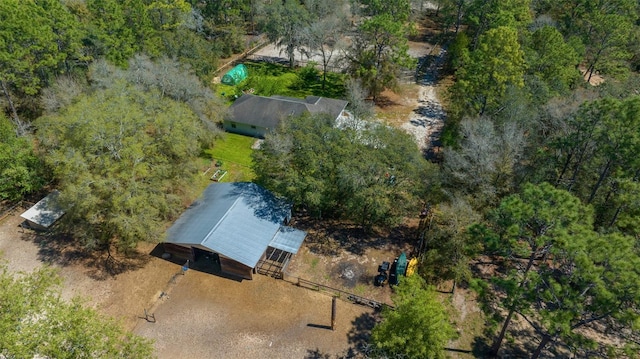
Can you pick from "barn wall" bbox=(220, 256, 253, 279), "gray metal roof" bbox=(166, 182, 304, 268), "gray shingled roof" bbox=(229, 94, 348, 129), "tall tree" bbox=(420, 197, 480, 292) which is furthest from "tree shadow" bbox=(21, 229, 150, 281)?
"tall tree" bbox=(420, 197, 480, 292)

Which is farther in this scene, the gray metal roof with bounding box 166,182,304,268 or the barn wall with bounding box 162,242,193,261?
the barn wall with bounding box 162,242,193,261

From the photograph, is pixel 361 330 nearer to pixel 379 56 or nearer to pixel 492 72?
pixel 492 72

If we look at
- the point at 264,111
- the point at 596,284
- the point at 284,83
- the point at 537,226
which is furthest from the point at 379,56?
the point at 596,284

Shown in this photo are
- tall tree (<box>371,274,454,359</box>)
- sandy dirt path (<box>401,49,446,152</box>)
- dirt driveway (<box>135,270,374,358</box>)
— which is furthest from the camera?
sandy dirt path (<box>401,49,446,152</box>)

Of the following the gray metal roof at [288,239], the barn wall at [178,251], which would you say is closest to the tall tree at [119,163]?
the barn wall at [178,251]

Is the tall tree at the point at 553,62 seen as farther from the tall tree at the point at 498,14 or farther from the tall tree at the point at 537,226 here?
the tall tree at the point at 537,226

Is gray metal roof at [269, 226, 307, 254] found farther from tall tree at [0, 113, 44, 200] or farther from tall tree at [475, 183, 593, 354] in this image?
tall tree at [0, 113, 44, 200]

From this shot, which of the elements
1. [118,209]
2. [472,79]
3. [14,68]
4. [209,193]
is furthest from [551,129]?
[14,68]

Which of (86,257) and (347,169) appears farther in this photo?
(86,257)
